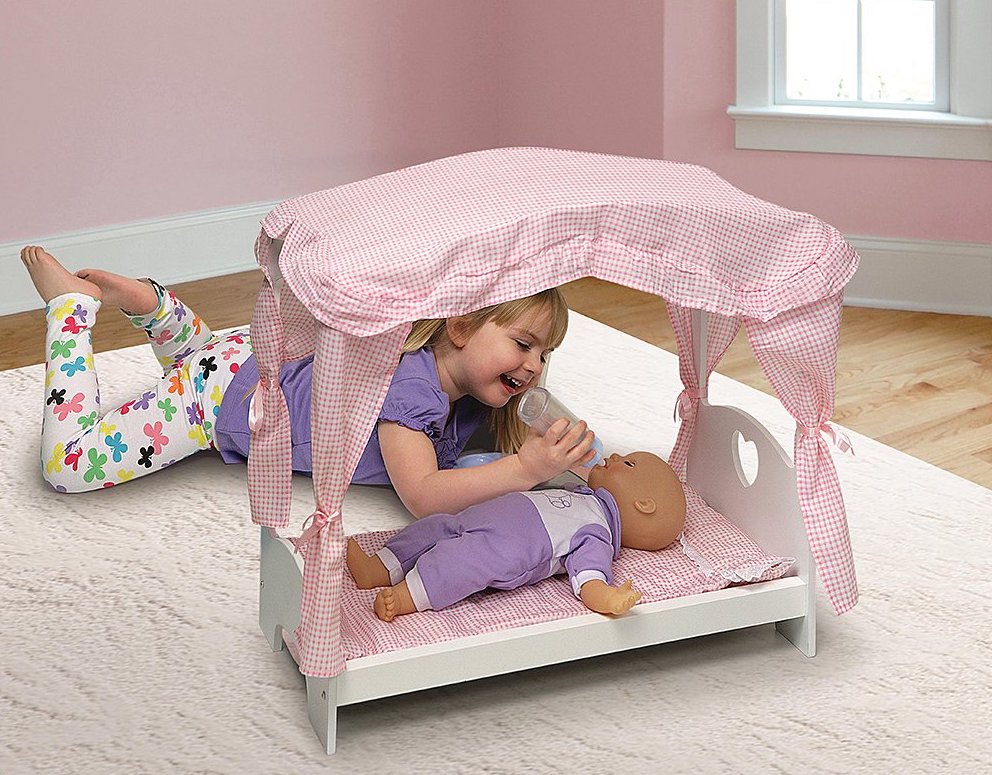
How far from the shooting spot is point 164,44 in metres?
3.50

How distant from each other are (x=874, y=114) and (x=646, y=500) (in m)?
1.78

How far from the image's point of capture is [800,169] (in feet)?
11.1

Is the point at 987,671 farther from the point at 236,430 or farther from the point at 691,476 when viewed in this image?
the point at 236,430

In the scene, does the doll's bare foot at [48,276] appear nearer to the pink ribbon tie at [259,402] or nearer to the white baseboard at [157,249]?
the pink ribbon tie at [259,402]

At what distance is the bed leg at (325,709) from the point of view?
156 centimetres

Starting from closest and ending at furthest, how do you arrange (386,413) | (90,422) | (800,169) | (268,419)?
(268,419) → (386,413) → (90,422) → (800,169)

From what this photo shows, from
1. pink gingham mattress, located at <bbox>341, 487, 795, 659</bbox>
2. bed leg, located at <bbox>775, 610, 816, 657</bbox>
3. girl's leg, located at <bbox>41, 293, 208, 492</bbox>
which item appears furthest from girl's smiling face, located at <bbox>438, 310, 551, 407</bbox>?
girl's leg, located at <bbox>41, 293, 208, 492</bbox>

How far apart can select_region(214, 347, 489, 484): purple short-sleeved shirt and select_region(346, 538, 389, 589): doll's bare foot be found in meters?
0.22

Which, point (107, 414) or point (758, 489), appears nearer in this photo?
point (758, 489)

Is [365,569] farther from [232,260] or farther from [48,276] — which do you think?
[232,260]

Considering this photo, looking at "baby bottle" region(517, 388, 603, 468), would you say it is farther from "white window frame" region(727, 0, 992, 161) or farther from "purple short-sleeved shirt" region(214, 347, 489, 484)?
"white window frame" region(727, 0, 992, 161)

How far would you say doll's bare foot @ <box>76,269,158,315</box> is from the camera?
2.38 metres

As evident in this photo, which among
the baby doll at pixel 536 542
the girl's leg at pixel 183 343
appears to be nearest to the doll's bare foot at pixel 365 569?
the baby doll at pixel 536 542

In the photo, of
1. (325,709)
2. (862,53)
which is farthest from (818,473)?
(862,53)
